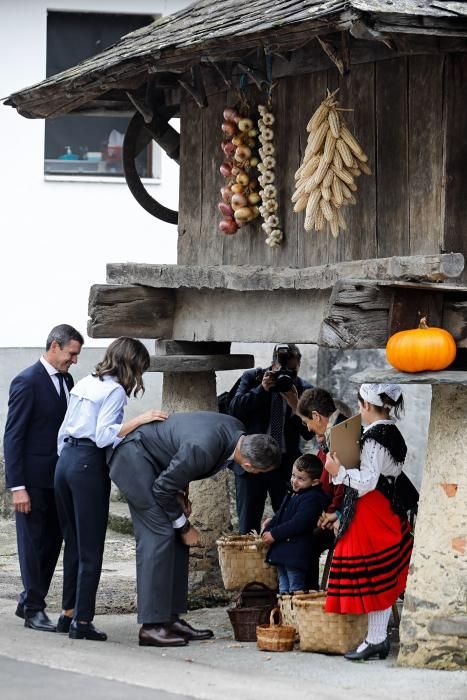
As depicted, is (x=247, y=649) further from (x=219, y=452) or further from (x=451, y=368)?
(x=451, y=368)

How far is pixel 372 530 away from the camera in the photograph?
798 cm

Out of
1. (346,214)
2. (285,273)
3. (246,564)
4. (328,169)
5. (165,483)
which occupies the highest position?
(328,169)

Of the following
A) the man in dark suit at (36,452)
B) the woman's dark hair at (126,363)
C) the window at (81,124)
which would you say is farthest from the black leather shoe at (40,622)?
the window at (81,124)

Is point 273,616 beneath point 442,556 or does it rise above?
beneath

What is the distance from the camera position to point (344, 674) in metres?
7.46

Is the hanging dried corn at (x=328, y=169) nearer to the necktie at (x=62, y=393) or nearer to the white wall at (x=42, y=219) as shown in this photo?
the necktie at (x=62, y=393)

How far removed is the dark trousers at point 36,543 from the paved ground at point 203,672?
0.76 ft

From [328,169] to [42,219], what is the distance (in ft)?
24.5

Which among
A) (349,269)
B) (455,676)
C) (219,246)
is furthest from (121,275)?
(455,676)

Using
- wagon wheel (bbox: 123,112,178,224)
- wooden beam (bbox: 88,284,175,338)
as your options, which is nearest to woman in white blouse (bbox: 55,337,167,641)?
wooden beam (bbox: 88,284,175,338)

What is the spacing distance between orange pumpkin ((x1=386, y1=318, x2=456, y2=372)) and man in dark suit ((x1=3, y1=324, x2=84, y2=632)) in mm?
2439

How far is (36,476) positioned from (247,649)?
1.67 meters

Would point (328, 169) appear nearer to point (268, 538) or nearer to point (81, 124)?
point (268, 538)

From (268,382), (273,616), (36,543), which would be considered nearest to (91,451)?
(36,543)
